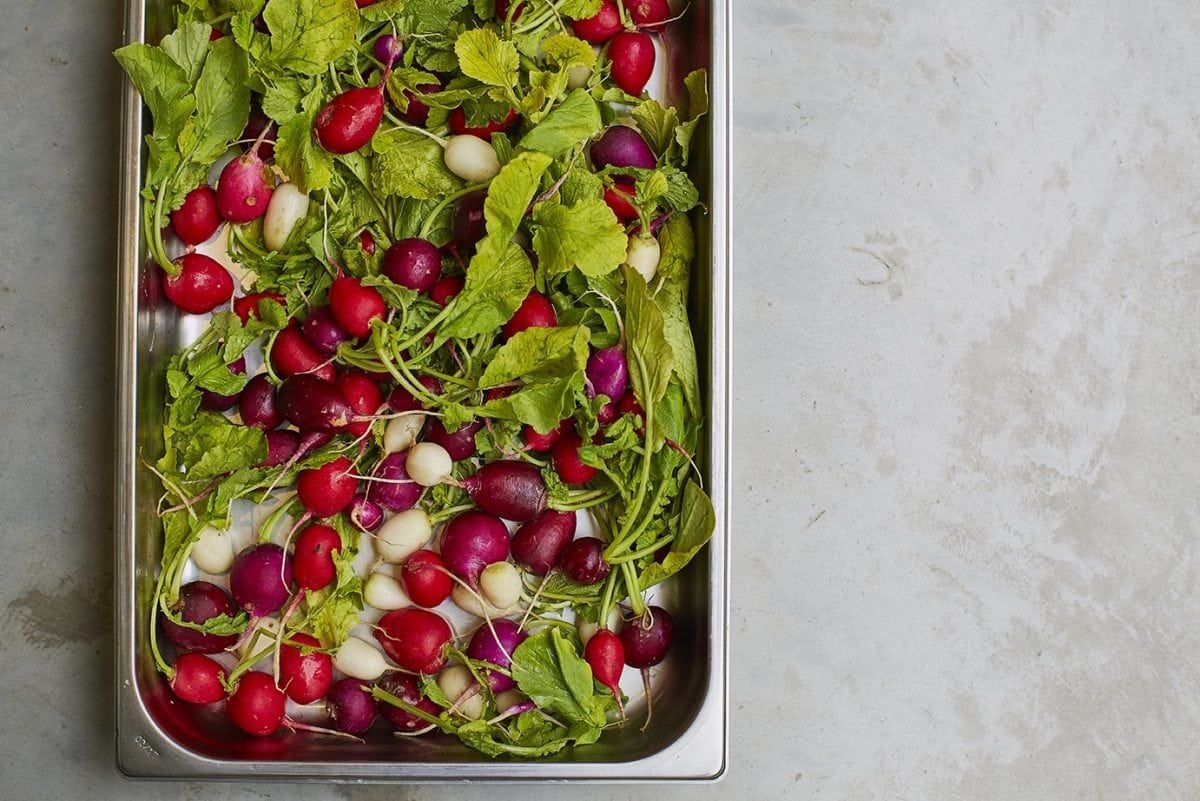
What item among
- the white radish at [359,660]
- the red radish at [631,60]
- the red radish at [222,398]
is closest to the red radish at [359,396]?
the red radish at [222,398]

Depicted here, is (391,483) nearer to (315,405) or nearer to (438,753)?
(315,405)

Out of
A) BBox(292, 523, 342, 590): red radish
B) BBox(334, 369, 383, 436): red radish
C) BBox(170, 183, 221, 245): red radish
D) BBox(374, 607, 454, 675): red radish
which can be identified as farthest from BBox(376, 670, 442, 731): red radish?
BBox(170, 183, 221, 245): red radish

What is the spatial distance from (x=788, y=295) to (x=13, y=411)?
840mm

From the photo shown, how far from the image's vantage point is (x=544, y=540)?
0.89 meters

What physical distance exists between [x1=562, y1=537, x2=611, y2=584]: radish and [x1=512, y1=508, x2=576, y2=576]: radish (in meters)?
0.01

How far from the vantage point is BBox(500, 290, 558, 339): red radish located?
88 centimetres

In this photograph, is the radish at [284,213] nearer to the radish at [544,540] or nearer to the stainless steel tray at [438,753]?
the stainless steel tray at [438,753]

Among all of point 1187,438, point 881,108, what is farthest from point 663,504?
point 1187,438

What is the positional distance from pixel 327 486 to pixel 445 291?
217 mm

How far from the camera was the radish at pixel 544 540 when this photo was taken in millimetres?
888

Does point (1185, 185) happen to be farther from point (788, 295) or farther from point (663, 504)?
point (663, 504)

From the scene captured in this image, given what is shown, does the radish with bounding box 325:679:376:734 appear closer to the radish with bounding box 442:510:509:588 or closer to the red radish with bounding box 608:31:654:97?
the radish with bounding box 442:510:509:588

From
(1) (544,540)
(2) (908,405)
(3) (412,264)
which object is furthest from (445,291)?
(2) (908,405)

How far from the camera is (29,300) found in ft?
3.25
